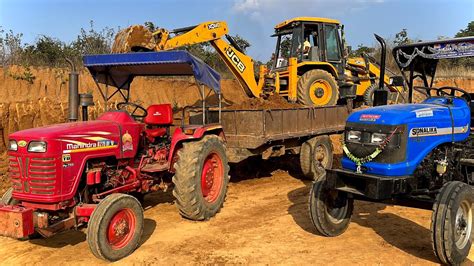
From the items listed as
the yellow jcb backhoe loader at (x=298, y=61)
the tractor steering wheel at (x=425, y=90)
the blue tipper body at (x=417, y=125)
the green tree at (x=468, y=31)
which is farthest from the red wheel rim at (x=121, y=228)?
the green tree at (x=468, y=31)

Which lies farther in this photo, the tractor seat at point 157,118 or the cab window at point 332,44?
the cab window at point 332,44

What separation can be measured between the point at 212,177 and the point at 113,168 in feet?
5.09

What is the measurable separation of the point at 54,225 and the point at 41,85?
8.06m

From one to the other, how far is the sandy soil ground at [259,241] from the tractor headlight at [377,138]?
4.07 feet

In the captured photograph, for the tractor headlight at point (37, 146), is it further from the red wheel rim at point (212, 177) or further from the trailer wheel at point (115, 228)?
the red wheel rim at point (212, 177)

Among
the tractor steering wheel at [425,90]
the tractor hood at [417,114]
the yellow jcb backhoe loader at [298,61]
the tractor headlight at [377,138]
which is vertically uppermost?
the yellow jcb backhoe loader at [298,61]

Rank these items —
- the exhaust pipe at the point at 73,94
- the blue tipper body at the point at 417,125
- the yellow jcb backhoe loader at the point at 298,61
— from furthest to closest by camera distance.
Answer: the yellow jcb backhoe loader at the point at 298,61, the exhaust pipe at the point at 73,94, the blue tipper body at the point at 417,125

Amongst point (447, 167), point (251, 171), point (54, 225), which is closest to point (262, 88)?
point (251, 171)

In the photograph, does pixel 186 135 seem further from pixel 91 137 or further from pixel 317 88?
pixel 317 88

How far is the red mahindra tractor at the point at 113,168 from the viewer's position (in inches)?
180

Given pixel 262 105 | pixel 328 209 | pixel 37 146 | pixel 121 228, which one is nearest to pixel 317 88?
pixel 262 105

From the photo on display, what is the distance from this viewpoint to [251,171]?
928 centimetres

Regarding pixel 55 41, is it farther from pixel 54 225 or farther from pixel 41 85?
pixel 54 225

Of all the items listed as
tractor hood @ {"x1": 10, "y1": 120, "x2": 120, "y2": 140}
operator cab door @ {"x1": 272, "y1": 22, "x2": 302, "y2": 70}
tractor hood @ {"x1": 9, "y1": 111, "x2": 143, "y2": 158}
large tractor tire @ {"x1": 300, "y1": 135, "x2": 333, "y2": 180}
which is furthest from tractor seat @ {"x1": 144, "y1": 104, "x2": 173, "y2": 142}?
operator cab door @ {"x1": 272, "y1": 22, "x2": 302, "y2": 70}
